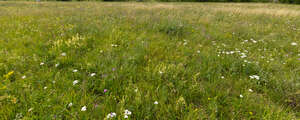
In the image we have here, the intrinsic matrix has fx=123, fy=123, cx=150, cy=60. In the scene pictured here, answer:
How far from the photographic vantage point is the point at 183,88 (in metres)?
2.21

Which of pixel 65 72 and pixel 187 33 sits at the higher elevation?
pixel 187 33

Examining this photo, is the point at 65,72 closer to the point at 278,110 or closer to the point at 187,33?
the point at 278,110

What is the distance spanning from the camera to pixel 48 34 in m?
4.38

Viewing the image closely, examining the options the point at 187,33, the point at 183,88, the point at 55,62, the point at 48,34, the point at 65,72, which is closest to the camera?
the point at 183,88

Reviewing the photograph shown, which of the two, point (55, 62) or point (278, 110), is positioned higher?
point (55, 62)

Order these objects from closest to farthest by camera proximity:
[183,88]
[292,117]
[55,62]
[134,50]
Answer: [292,117] → [183,88] → [55,62] → [134,50]

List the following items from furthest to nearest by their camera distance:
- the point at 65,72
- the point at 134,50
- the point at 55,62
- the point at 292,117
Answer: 1. the point at 134,50
2. the point at 55,62
3. the point at 65,72
4. the point at 292,117

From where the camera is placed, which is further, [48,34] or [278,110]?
[48,34]

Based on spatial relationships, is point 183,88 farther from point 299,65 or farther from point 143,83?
point 299,65

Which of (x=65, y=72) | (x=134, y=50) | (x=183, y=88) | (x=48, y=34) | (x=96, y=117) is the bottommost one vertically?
(x=96, y=117)

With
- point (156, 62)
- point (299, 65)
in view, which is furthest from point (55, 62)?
point (299, 65)

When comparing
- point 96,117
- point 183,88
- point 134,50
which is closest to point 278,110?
point 183,88

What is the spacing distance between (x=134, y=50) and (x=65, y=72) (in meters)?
1.65

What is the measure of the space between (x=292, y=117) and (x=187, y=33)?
3923 millimetres
